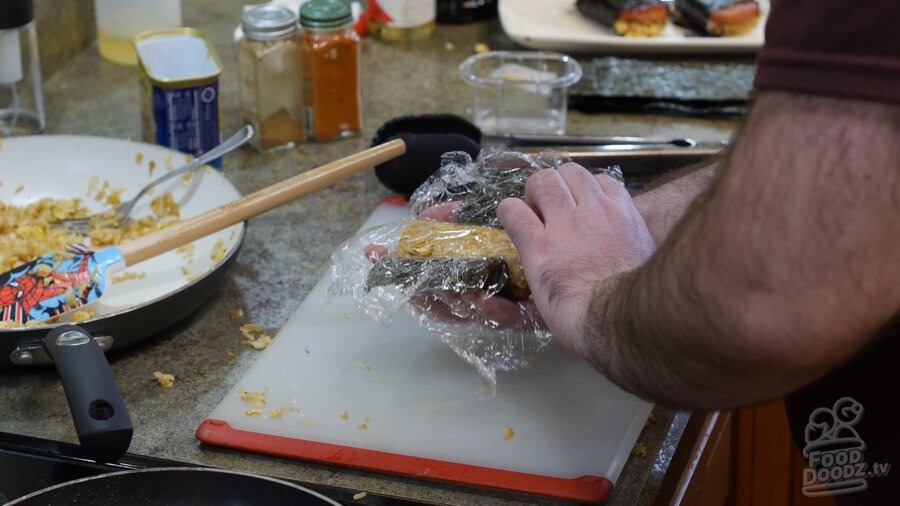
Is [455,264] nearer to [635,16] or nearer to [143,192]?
[143,192]

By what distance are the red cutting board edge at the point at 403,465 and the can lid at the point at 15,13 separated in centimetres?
62

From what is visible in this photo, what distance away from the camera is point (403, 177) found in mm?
1229

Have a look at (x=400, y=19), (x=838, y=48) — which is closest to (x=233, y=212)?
(x=838, y=48)

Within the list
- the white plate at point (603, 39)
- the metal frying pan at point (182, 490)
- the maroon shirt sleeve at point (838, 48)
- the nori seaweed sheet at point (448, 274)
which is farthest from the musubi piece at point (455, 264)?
the white plate at point (603, 39)

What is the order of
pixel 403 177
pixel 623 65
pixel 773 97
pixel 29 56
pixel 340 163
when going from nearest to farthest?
pixel 773 97 < pixel 340 163 < pixel 403 177 < pixel 29 56 < pixel 623 65

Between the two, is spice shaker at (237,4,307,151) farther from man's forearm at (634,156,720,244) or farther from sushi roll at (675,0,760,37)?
sushi roll at (675,0,760,37)

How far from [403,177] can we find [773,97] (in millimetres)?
698

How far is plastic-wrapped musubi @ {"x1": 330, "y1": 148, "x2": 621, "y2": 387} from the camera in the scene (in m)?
0.93

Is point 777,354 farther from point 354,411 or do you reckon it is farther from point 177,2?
point 177,2

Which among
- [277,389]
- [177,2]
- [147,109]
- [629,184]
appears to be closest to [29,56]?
[147,109]

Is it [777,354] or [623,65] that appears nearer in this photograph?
[777,354]

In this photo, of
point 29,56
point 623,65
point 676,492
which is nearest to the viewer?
point 676,492

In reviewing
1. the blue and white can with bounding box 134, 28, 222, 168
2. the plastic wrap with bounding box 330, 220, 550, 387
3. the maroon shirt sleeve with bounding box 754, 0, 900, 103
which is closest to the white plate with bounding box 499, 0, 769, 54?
the blue and white can with bounding box 134, 28, 222, 168

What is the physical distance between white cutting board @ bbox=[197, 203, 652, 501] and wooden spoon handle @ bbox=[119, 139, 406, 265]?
12 centimetres
